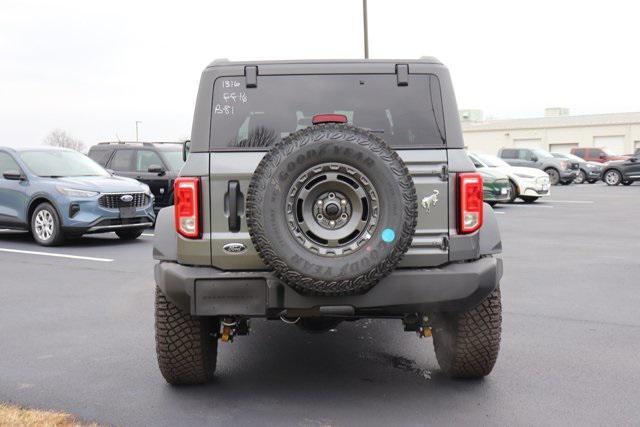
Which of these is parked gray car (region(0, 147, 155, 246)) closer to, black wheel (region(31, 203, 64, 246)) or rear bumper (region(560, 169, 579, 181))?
black wheel (region(31, 203, 64, 246))

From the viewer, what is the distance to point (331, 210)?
153 inches

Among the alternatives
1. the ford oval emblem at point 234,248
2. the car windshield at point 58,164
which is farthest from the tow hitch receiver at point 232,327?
the car windshield at point 58,164

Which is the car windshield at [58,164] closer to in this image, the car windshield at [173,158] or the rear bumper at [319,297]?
the car windshield at [173,158]

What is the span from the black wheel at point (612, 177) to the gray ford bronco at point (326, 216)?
3124 cm

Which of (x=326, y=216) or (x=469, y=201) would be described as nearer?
(x=326, y=216)

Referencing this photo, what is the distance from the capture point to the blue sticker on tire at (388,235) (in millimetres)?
3852

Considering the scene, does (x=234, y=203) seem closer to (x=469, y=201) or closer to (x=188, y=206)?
(x=188, y=206)

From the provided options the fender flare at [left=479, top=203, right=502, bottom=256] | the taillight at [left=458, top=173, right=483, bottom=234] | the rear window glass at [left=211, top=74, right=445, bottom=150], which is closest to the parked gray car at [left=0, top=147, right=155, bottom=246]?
the rear window glass at [left=211, top=74, right=445, bottom=150]

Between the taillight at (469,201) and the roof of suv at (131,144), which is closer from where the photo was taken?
the taillight at (469,201)

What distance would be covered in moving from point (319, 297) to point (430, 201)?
0.82m

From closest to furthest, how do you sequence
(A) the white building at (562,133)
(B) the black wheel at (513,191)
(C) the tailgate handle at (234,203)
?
(C) the tailgate handle at (234,203) < (B) the black wheel at (513,191) < (A) the white building at (562,133)

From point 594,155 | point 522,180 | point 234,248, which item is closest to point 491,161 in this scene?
point 522,180

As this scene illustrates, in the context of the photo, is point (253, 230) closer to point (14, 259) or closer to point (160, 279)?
point (160, 279)

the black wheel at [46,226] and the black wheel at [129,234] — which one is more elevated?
the black wheel at [46,226]
